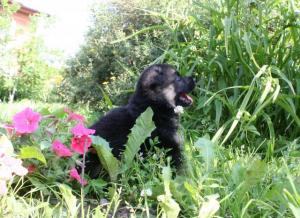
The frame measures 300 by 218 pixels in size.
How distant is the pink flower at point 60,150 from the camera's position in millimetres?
2160

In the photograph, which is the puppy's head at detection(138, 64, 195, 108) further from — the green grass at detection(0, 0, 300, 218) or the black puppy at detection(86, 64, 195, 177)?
the green grass at detection(0, 0, 300, 218)

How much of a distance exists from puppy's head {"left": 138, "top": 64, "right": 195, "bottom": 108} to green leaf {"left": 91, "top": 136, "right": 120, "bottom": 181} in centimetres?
104

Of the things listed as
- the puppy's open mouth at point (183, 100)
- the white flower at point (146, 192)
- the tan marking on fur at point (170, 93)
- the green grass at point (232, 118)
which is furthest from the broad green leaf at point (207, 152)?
the puppy's open mouth at point (183, 100)

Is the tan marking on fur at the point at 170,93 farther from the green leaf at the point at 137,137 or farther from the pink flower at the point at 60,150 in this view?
the pink flower at the point at 60,150

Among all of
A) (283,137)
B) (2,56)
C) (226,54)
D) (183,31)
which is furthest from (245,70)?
(2,56)

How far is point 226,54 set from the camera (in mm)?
3980

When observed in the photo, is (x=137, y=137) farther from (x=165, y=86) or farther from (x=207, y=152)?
(x=165, y=86)

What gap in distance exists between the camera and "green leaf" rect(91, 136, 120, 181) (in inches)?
90.7

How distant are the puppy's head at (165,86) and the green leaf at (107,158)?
41.0 inches

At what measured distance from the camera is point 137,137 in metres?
2.50

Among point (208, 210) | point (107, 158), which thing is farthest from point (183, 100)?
point (208, 210)

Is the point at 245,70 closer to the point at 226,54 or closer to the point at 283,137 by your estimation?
the point at 226,54

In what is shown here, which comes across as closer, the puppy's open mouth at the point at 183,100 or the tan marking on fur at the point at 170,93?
the tan marking on fur at the point at 170,93

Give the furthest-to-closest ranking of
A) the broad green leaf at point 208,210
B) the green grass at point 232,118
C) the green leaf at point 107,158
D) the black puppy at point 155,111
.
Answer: the black puppy at point 155,111 → the green leaf at point 107,158 → the green grass at point 232,118 → the broad green leaf at point 208,210
